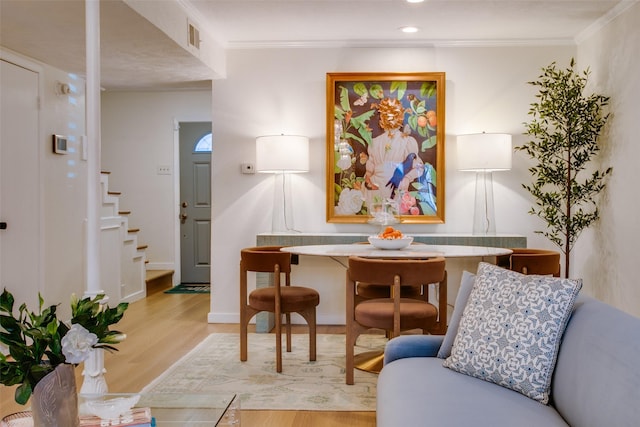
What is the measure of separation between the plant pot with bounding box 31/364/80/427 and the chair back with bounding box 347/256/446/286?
6.46ft

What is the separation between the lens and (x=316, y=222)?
529cm

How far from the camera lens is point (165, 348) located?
4363 millimetres

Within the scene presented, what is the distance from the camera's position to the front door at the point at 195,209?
7.45m

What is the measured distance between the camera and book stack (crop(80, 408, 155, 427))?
1699 millimetres

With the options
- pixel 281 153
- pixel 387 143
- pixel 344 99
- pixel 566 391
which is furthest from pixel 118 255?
pixel 566 391

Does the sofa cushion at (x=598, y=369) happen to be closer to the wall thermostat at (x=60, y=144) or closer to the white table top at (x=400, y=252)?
the white table top at (x=400, y=252)

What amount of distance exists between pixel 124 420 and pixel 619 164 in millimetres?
3886

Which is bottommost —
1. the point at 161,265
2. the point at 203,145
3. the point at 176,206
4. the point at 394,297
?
the point at 161,265

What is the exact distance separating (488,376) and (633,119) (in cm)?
285

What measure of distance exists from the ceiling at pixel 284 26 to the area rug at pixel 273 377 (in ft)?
7.15

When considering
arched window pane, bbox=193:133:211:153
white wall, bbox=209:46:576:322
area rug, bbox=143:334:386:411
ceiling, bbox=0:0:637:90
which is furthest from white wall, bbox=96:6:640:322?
arched window pane, bbox=193:133:211:153

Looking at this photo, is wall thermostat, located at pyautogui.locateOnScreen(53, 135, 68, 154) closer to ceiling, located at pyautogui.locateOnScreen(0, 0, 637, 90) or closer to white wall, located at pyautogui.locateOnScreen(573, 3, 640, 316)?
ceiling, located at pyautogui.locateOnScreen(0, 0, 637, 90)

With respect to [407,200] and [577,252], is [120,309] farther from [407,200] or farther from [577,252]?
[577,252]

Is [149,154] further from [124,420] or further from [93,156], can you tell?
[124,420]
